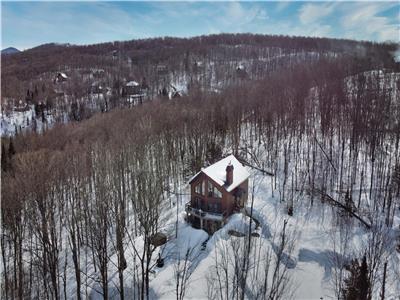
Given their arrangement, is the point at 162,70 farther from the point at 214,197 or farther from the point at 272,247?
the point at 272,247

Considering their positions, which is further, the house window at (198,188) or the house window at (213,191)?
the house window at (198,188)

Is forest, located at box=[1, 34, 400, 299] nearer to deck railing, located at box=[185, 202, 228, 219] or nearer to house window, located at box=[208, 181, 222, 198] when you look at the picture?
deck railing, located at box=[185, 202, 228, 219]

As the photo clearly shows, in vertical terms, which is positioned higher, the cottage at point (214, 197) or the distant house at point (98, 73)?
the distant house at point (98, 73)

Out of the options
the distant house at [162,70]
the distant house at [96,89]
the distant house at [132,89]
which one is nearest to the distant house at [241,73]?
the distant house at [162,70]

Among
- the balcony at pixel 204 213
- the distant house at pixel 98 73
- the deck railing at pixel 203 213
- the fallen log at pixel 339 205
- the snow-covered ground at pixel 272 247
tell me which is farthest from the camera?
the distant house at pixel 98 73

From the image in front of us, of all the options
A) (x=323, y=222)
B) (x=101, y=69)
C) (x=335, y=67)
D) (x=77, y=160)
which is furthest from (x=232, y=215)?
(x=101, y=69)

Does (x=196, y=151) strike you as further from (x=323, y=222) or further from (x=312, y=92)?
(x=312, y=92)

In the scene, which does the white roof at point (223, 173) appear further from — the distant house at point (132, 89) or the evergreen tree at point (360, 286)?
the distant house at point (132, 89)

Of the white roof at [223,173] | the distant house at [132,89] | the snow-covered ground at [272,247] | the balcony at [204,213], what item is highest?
the distant house at [132,89]
